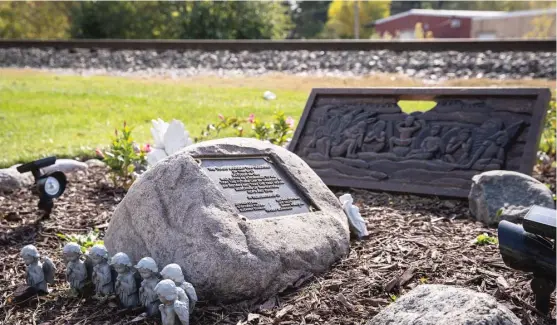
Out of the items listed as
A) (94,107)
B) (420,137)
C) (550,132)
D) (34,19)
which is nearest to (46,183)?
(420,137)

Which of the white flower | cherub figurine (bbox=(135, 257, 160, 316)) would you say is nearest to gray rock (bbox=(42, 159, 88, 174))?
the white flower

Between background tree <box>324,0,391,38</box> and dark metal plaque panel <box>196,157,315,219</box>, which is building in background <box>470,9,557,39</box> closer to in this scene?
background tree <box>324,0,391,38</box>

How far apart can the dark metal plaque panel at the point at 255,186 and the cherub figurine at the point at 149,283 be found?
0.70 meters

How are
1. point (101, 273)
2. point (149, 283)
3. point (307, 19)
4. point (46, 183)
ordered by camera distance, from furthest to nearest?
point (307, 19) → point (46, 183) → point (101, 273) → point (149, 283)

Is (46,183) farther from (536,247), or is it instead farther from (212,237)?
(536,247)

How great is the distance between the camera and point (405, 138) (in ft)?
20.5

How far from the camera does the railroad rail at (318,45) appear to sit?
11.2 metres

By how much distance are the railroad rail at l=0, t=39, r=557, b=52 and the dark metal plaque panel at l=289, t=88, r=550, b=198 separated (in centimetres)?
542

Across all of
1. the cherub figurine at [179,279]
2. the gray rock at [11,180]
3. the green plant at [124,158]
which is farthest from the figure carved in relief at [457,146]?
the gray rock at [11,180]

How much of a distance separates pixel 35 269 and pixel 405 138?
373cm

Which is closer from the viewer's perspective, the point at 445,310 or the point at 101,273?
the point at 445,310

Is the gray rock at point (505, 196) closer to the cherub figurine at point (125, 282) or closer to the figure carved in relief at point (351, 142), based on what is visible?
the figure carved in relief at point (351, 142)

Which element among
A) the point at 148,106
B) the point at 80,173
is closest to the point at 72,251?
the point at 80,173

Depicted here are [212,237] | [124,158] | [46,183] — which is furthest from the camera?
[124,158]
